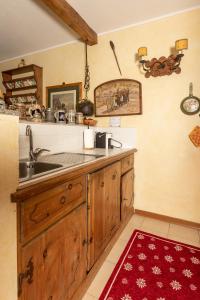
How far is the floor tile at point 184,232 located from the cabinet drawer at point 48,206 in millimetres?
1404

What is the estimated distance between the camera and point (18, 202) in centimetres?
67

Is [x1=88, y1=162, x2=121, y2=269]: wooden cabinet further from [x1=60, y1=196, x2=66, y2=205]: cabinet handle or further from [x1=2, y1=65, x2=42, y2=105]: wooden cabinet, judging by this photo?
[x1=2, y1=65, x2=42, y2=105]: wooden cabinet

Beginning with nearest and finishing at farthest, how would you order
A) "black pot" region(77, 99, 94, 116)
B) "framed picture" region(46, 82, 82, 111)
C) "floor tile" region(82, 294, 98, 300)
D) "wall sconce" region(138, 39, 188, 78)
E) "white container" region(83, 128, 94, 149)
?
"floor tile" region(82, 294, 98, 300)
"wall sconce" region(138, 39, 188, 78)
"white container" region(83, 128, 94, 149)
"black pot" region(77, 99, 94, 116)
"framed picture" region(46, 82, 82, 111)

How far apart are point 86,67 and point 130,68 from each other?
658mm

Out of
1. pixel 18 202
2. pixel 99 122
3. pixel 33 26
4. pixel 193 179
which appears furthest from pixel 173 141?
pixel 33 26

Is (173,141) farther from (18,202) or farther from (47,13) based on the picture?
(47,13)

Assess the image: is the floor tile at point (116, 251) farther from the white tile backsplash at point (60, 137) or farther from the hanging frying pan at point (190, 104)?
the hanging frying pan at point (190, 104)

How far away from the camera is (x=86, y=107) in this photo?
2.42 metres

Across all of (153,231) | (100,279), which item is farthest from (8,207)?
(153,231)

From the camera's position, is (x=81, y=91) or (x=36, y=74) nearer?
(x=81, y=91)

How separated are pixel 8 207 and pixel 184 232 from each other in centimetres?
195

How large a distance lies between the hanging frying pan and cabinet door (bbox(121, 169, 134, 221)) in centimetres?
95

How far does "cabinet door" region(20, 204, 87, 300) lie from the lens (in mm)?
751

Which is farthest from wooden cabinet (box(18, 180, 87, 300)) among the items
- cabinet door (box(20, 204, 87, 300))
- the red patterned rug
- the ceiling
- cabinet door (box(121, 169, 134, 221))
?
the ceiling
